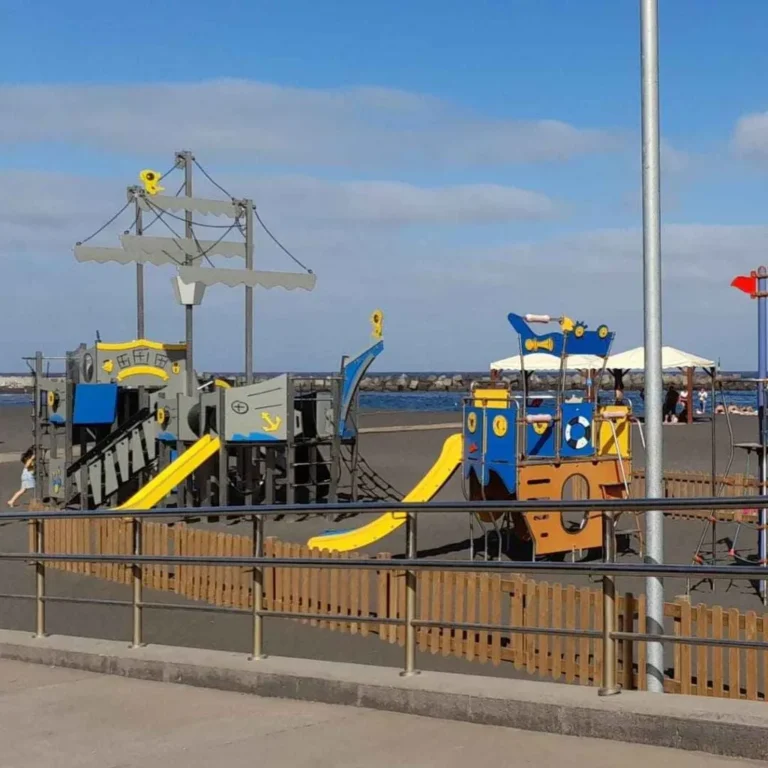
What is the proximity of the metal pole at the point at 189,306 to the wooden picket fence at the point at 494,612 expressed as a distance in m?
7.15

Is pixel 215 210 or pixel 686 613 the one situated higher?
pixel 215 210

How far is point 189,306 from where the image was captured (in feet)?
72.2

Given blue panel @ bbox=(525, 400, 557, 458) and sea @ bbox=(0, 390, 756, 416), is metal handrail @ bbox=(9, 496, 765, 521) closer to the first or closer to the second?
blue panel @ bbox=(525, 400, 557, 458)

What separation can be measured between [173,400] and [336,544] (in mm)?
6177

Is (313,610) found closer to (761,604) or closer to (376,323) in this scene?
(761,604)

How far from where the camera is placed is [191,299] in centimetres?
2188

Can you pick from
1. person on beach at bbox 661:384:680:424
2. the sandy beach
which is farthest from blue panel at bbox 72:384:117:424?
person on beach at bbox 661:384:680:424

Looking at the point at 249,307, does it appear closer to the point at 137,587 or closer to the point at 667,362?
the point at 667,362

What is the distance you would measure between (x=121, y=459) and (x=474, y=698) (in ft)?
53.5

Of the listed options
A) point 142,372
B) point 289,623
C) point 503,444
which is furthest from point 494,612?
point 142,372

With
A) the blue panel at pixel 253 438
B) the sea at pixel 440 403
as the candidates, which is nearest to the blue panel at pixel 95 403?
the blue panel at pixel 253 438

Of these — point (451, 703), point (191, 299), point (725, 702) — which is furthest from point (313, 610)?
point (191, 299)

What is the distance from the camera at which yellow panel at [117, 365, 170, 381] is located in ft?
73.0

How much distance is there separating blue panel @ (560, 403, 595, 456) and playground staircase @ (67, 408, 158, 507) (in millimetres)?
8400
